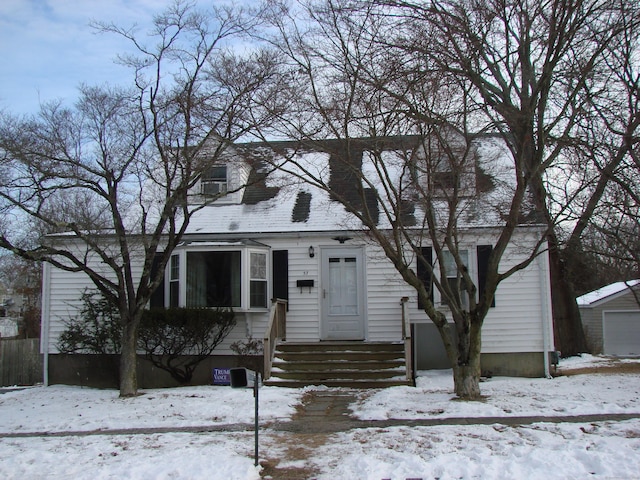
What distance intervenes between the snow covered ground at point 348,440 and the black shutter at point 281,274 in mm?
3245

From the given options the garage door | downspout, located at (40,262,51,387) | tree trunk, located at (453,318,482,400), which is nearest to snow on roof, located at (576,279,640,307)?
the garage door

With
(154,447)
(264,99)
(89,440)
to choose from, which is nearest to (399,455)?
(154,447)

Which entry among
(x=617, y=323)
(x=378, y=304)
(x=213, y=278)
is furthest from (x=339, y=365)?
(x=617, y=323)

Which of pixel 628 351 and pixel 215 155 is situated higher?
pixel 215 155

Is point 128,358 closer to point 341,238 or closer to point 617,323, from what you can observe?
point 341,238

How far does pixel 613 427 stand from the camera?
8133 mm

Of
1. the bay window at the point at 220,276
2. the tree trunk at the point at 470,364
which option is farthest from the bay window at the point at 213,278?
the tree trunk at the point at 470,364

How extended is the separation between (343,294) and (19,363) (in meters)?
12.7

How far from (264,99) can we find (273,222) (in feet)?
14.6

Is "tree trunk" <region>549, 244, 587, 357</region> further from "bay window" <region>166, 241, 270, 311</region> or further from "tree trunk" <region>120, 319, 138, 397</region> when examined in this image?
"tree trunk" <region>120, 319, 138, 397</region>

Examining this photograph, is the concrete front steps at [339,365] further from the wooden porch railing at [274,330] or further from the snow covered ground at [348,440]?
the snow covered ground at [348,440]

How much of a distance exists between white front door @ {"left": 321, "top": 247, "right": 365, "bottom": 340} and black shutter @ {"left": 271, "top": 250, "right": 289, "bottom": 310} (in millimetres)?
909

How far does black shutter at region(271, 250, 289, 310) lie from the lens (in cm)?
1485

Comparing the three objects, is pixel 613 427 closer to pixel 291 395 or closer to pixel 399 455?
pixel 399 455
